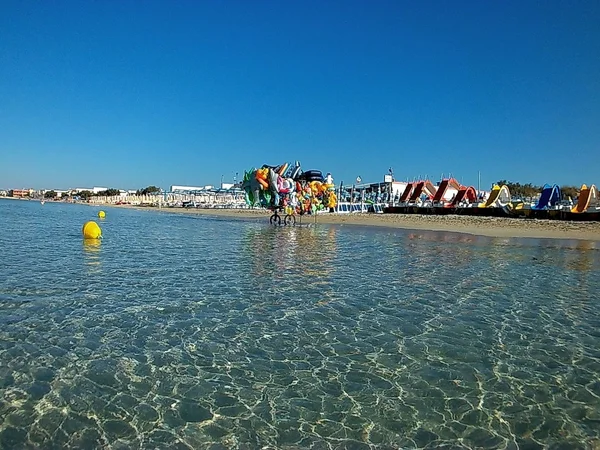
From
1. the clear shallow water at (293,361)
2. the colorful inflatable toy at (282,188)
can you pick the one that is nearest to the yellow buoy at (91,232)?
the clear shallow water at (293,361)

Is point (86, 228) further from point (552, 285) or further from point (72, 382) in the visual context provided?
point (552, 285)

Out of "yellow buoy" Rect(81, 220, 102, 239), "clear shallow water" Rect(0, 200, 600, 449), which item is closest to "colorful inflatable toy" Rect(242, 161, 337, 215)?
"yellow buoy" Rect(81, 220, 102, 239)

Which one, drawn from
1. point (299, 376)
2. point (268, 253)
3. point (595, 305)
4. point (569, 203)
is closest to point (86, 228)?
point (268, 253)

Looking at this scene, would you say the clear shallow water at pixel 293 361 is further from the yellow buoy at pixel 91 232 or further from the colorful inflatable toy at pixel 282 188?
the colorful inflatable toy at pixel 282 188

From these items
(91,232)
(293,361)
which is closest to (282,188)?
(91,232)

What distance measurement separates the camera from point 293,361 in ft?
23.4

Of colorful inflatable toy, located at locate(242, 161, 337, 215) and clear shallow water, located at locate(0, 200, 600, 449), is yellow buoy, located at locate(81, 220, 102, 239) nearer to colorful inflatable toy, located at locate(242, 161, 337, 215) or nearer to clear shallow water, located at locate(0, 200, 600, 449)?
clear shallow water, located at locate(0, 200, 600, 449)

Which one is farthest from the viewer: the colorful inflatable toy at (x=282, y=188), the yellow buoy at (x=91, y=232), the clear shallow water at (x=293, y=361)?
the colorful inflatable toy at (x=282, y=188)

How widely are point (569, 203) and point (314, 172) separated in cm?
3626

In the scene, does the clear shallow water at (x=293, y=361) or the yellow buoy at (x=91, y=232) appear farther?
the yellow buoy at (x=91, y=232)

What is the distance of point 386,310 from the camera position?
405 inches

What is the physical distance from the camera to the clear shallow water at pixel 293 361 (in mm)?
5109

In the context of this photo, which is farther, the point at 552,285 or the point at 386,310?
the point at 552,285

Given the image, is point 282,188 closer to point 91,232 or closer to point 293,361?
point 91,232
